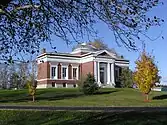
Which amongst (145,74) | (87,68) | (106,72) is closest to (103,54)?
(106,72)

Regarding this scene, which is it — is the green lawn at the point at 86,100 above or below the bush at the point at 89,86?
below

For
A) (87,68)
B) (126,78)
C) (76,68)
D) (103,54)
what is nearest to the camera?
(126,78)

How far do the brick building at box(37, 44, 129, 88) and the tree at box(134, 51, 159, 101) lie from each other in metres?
31.1

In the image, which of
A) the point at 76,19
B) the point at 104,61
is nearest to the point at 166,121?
the point at 76,19

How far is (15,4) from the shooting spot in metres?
10.2

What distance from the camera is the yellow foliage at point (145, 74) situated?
46469 mm

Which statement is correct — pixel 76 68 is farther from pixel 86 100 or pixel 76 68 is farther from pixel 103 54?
pixel 86 100

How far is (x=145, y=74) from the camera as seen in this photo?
153ft

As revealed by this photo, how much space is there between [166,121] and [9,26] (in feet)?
21.9

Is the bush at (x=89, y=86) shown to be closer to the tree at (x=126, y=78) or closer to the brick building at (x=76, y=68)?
the brick building at (x=76, y=68)

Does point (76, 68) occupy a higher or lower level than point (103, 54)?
lower

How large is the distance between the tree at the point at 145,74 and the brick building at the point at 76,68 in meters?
31.1

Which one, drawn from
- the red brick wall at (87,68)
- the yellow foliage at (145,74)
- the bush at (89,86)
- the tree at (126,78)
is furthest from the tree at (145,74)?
the red brick wall at (87,68)

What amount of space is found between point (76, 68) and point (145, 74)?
38.9m
